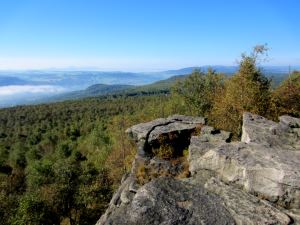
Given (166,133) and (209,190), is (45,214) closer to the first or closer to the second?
(166,133)

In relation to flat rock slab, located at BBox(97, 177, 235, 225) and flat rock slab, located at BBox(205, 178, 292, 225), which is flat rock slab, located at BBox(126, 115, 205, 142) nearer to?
flat rock slab, located at BBox(97, 177, 235, 225)

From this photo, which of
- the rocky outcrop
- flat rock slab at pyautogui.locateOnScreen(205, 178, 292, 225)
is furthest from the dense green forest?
flat rock slab at pyautogui.locateOnScreen(205, 178, 292, 225)

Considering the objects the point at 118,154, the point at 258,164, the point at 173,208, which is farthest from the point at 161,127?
the point at 118,154

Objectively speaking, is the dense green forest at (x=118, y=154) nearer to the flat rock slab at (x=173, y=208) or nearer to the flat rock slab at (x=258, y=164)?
the flat rock slab at (x=258, y=164)

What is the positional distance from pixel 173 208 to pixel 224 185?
149 inches

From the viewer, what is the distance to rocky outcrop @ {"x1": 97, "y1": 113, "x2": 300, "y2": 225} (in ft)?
60.8

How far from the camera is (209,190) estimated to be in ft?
68.4

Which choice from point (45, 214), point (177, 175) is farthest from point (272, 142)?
point (45, 214)

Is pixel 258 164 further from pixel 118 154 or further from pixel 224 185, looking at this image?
pixel 118 154

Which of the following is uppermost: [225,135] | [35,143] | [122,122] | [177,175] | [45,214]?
[225,135]

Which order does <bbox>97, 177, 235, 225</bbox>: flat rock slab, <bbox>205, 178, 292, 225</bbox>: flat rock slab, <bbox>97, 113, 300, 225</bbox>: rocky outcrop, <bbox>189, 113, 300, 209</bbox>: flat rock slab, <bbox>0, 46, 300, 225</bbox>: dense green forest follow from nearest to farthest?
<bbox>205, 178, 292, 225</bbox>: flat rock slab < <bbox>97, 177, 235, 225</bbox>: flat rock slab < <bbox>97, 113, 300, 225</bbox>: rocky outcrop < <bbox>189, 113, 300, 209</bbox>: flat rock slab < <bbox>0, 46, 300, 225</bbox>: dense green forest

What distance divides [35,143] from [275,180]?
154 m

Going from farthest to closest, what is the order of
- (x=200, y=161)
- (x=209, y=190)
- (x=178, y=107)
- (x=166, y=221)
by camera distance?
(x=178, y=107)
(x=200, y=161)
(x=209, y=190)
(x=166, y=221)

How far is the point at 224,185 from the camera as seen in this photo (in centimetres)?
2097
